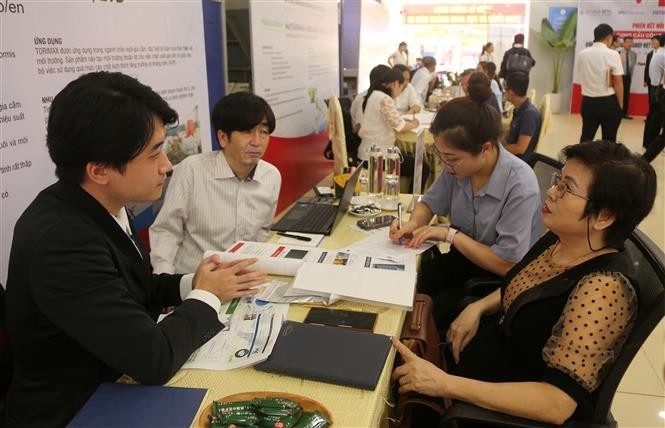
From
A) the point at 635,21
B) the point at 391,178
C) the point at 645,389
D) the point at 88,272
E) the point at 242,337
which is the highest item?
the point at 635,21

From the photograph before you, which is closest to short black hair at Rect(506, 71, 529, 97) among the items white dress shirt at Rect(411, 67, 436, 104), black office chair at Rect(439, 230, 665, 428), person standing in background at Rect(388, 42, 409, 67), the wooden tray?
black office chair at Rect(439, 230, 665, 428)

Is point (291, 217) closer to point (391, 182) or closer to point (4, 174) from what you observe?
point (391, 182)

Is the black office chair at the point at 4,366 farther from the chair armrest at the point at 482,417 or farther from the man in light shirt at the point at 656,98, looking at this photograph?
the man in light shirt at the point at 656,98

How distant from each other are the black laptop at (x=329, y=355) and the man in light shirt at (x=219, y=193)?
918 millimetres

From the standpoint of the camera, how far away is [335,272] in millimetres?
1435

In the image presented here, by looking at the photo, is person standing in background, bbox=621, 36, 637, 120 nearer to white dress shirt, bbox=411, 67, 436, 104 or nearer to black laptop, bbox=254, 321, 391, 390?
white dress shirt, bbox=411, 67, 436, 104

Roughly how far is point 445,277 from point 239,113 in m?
1.06

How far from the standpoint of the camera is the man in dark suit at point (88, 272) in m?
0.91

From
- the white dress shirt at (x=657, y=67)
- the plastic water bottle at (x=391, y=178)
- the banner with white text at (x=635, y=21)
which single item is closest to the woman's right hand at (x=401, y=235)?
the plastic water bottle at (x=391, y=178)

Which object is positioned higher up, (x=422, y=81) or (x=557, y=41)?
(x=557, y=41)

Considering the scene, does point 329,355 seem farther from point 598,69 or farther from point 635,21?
point 635,21

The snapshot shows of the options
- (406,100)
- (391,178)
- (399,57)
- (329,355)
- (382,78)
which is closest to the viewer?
(329,355)

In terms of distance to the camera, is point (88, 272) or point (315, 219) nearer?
point (88, 272)

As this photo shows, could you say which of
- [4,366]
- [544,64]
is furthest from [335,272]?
[544,64]
